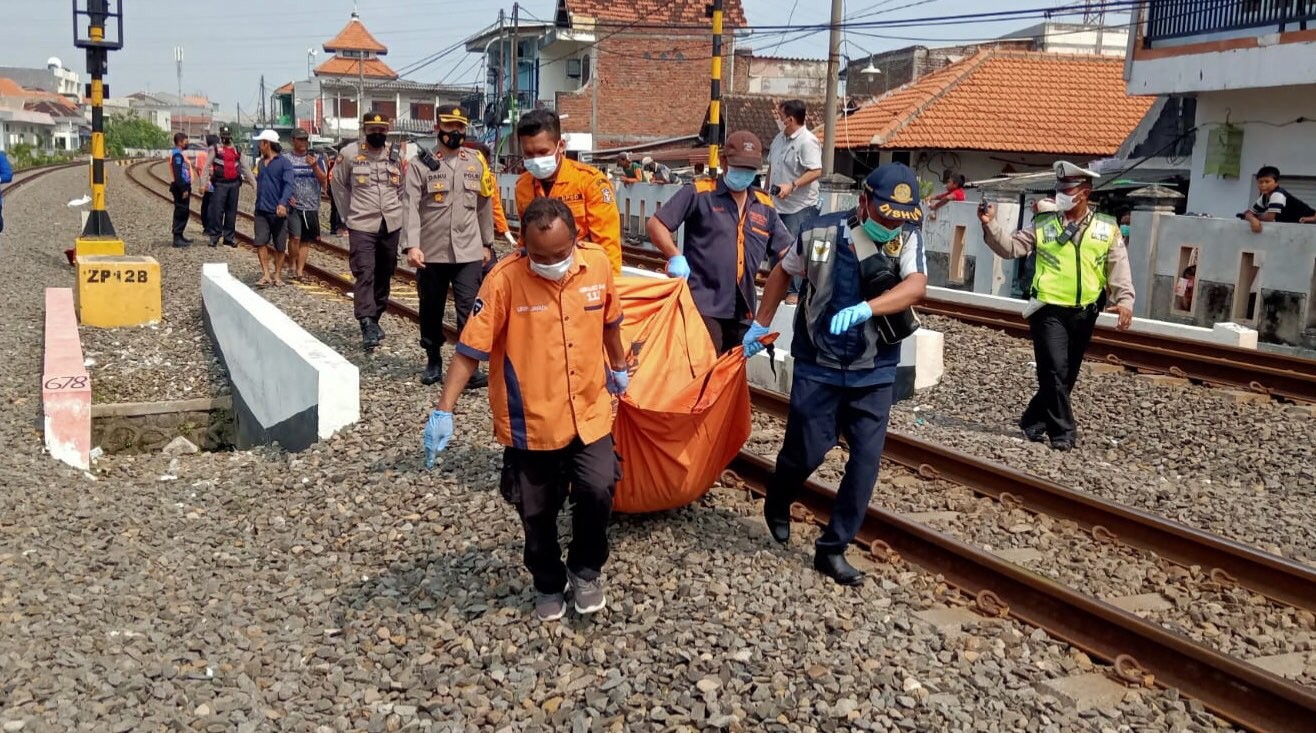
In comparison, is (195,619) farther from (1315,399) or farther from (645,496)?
(1315,399)

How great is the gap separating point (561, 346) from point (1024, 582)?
2.17 m

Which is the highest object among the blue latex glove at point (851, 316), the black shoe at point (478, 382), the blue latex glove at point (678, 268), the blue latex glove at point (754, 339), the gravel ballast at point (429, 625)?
the blue latex glove at point (678, 268)

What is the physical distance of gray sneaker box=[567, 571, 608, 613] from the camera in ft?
15.1

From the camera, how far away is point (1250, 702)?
4051 millimetres

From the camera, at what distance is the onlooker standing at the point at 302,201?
14.9 m

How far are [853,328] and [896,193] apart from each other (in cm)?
57

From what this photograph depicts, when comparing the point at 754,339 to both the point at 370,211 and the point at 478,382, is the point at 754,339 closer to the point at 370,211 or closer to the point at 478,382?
the point at 478,382

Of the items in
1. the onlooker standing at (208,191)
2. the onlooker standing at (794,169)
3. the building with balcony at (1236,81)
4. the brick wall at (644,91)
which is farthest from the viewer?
the brick wall at (644,91)

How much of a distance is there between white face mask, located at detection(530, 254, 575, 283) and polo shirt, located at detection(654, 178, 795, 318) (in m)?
2.22

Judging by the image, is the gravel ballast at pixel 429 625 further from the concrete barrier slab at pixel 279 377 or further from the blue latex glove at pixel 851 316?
the blue latex glove at pixel 851 316

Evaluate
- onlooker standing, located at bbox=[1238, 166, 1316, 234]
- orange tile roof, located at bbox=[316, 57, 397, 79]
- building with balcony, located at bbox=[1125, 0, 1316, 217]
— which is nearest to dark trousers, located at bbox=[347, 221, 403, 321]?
onlooker standing, located at bbox=[1238, 166, 1316, 234]

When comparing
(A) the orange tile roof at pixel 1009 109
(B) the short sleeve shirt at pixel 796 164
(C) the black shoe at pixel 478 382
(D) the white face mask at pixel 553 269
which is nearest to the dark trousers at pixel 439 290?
(C) the black shoe at pixel 478 382

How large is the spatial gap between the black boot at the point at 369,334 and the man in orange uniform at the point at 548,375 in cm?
552

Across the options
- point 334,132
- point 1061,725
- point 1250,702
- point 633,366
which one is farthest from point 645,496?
point 334,132
